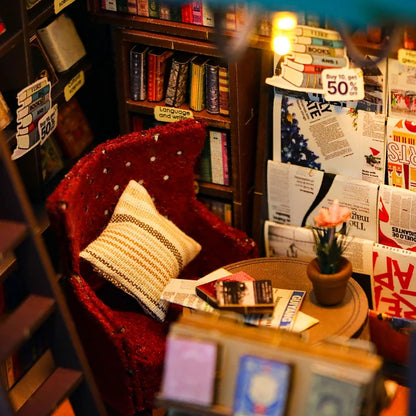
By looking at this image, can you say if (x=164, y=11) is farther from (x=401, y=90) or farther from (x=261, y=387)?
(x=261, y=387)

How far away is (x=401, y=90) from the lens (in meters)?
3.17

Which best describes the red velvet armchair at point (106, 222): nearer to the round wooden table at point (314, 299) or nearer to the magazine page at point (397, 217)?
the round wooden table at point (314, 299)

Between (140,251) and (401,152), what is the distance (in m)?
1.10

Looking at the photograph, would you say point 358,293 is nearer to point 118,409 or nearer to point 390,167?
point 390,167

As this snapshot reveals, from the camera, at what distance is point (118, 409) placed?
3.26 metres

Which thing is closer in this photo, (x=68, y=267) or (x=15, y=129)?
(x=68, y=267)

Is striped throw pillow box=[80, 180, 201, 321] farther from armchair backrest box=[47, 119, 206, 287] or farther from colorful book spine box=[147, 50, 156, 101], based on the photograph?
colorful book spine box=[147, 50, 156, 101]

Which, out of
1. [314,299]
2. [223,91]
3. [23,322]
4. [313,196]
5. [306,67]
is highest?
[306,67]

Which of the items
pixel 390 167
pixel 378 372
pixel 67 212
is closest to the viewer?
pixel 378 372

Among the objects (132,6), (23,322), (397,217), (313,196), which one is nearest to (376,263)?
(397,217)

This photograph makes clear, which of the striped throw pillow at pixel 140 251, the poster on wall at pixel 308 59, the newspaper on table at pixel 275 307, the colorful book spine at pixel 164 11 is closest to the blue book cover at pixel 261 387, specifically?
the newspaper on table at pixel 275 307

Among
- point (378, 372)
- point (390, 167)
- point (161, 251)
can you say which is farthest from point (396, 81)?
point (378, 372)

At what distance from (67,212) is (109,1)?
102 centimetres

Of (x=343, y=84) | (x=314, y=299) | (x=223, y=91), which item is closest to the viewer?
(x=314, y=299)
